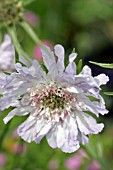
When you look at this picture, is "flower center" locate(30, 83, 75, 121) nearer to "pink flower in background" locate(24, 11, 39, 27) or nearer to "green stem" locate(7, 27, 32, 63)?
"green stem" locate(7, 27, 32, 63)

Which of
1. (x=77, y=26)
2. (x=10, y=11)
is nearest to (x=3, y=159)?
(x=10, y=11)

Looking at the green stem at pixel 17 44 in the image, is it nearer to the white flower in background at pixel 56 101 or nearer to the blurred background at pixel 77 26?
the white flower in background at pixel 56 101

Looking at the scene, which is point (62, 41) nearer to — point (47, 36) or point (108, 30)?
point (47, 36)

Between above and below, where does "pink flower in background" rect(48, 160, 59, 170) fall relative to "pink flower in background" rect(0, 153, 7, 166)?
below

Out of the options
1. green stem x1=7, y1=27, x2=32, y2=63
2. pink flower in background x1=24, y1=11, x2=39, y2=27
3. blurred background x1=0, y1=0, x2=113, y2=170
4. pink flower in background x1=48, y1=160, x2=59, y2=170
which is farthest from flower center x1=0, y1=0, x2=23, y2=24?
pink flower in background x1=24, y1=11, x2=39, y2=27

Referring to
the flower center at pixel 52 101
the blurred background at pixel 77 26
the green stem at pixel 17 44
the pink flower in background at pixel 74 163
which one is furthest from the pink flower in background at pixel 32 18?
the flower center at pixel 52 101

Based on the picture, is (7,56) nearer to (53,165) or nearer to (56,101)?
(56,101)
